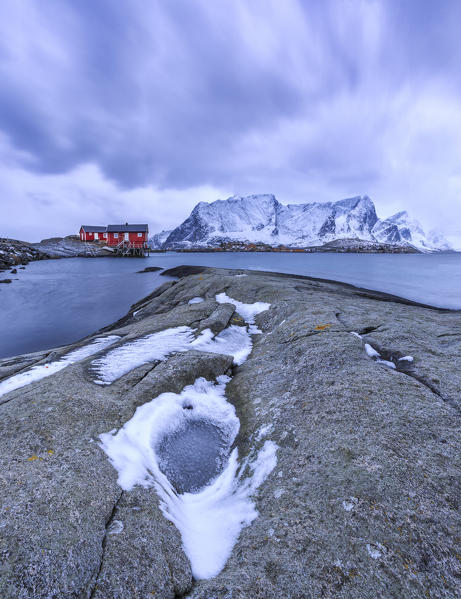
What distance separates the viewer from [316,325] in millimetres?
9641

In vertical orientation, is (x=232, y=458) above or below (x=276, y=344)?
below

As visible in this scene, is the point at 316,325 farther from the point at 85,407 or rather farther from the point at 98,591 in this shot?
the point at 98,591

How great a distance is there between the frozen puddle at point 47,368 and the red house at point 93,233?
422ft

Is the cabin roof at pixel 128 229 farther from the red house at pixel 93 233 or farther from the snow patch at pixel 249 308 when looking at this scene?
the snow patch at pixel 249 308

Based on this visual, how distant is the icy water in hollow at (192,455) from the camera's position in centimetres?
496

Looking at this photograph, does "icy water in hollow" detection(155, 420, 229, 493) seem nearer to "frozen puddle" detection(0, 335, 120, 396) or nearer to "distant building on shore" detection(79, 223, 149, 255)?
"frozen puddle" detection(0, 335, 120, 396)

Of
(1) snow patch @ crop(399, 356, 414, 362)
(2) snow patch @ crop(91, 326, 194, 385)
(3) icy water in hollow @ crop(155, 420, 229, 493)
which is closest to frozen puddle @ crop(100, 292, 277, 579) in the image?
(3) icy water in hollow @ crop(155, 420, 229, 493)

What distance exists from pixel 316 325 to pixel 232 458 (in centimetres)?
560

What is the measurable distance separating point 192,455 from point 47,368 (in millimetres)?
6415

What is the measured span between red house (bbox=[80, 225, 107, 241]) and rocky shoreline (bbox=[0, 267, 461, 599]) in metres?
133

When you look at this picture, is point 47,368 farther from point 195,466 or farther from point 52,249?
point 52,249

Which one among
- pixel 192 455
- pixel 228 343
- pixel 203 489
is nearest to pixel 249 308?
pixel 228 343

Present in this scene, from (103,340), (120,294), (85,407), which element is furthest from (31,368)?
(120,294)

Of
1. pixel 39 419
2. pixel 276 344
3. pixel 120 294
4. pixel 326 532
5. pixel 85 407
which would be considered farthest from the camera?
pixel 120 294
